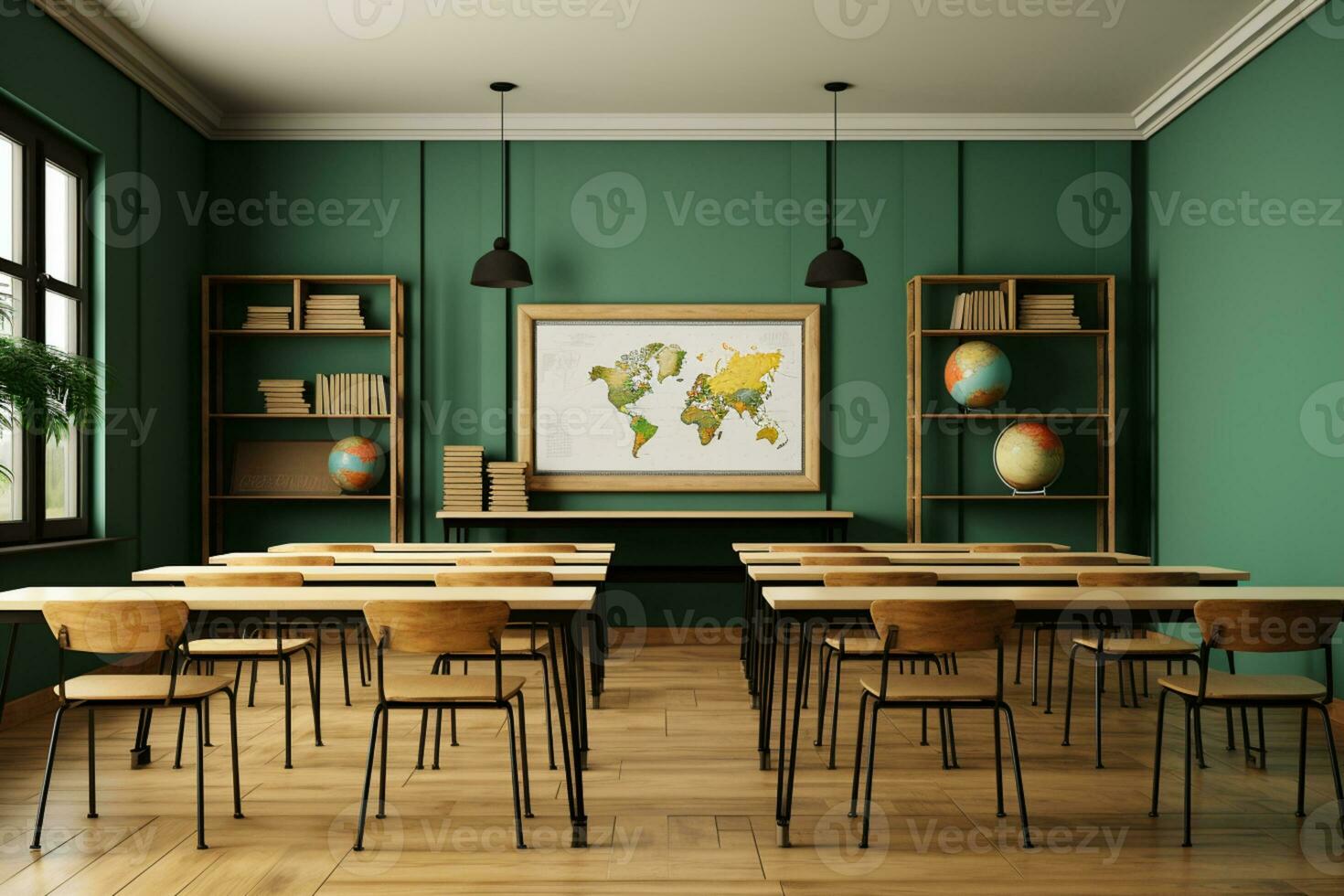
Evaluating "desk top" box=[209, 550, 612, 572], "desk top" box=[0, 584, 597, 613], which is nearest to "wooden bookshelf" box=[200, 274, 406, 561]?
"desk top" box=[209, 550, 612, 572]

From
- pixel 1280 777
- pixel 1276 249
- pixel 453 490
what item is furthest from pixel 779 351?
pixel 1280 777

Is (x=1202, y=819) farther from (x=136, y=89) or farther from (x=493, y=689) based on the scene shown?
(x=136, y=89)

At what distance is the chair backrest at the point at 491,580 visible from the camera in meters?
3.70

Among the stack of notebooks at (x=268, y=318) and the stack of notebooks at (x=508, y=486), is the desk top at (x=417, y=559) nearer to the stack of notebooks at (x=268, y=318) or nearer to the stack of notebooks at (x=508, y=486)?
the stack of notebooks at (x=508, y=486)

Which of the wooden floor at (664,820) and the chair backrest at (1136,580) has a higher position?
the chair backrest at (1136,580)

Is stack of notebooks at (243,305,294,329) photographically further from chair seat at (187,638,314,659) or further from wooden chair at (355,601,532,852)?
wooden chair at (355,601,532,852)

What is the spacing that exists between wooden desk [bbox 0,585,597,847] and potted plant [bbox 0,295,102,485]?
62 cm

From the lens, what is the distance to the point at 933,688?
318cm

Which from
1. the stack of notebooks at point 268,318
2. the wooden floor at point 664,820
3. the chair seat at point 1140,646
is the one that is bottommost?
the wooden floor at point 664,820

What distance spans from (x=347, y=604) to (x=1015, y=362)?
5.23 m

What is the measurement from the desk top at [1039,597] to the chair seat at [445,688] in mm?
838

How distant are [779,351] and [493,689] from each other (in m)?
4.42

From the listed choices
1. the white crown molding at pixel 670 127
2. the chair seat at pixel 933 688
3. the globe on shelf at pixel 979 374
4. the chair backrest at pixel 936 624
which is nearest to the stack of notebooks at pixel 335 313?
the white crown molding at pixel 670 127

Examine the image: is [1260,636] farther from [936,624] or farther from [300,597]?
[300,597]
